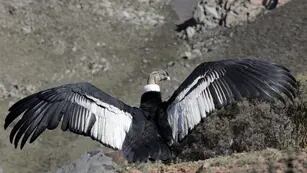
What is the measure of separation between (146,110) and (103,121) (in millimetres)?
774

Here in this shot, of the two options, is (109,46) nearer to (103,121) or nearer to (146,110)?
(146,110)

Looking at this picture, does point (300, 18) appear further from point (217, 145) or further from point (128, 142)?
point (128, 142)

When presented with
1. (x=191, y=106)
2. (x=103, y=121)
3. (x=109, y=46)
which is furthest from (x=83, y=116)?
(x=109, y=46)

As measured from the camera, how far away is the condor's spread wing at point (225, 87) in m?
10.6

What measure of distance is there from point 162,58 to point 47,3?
8.49 meters

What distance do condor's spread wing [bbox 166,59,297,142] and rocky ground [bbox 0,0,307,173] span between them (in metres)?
18.0

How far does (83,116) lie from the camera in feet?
36.7

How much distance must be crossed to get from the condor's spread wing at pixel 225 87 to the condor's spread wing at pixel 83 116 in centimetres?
81

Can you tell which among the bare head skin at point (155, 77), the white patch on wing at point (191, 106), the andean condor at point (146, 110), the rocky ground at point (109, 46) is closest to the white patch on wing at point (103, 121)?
the andean condor at point (146, 110)

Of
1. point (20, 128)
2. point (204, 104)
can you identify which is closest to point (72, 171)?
point (20, 128)

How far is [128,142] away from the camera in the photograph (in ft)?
37.2

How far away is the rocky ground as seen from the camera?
3188cm

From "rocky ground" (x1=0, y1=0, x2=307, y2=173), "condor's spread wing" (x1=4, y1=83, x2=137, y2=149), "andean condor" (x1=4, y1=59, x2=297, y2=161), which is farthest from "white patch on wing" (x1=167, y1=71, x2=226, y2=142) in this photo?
"rocky ground" (x1=0, y1=0, x2=307, y2=173)

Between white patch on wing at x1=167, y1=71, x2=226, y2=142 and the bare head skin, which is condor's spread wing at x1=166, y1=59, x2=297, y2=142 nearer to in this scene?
white patch on wing at x1=167, y1=71, x2=226, y2=142
